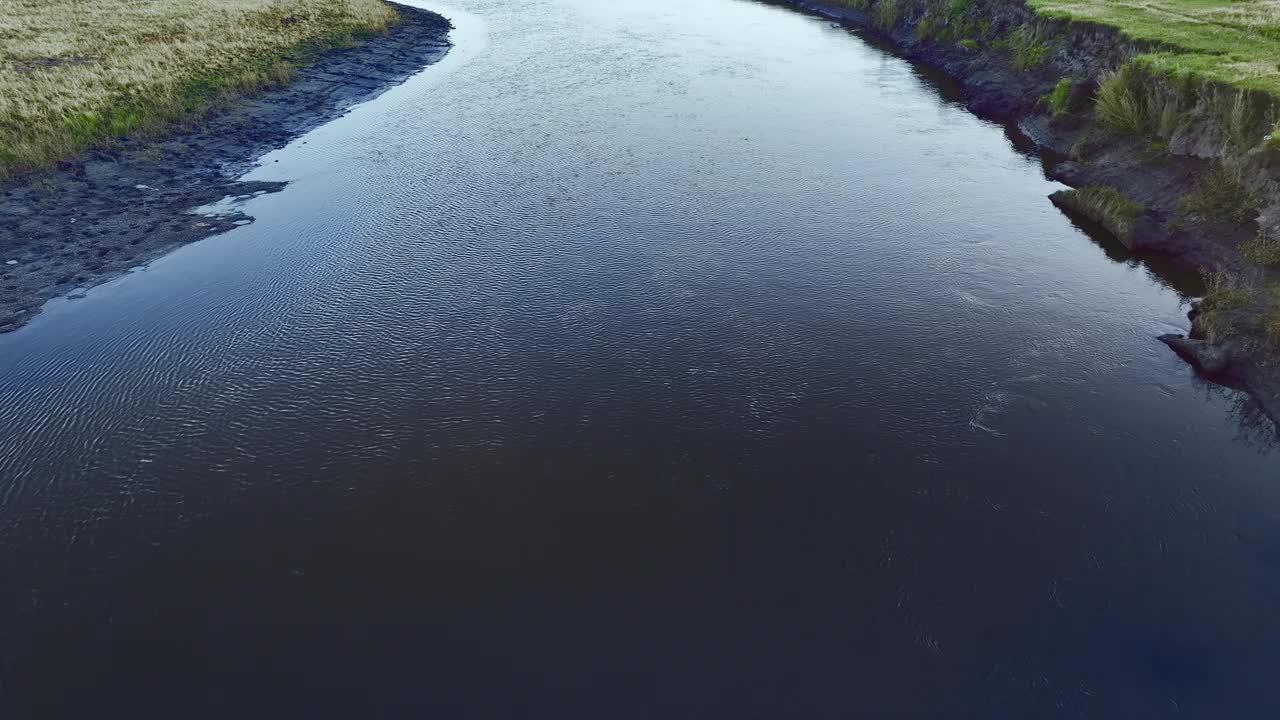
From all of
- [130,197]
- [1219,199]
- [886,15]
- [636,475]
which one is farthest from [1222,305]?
[886,15]

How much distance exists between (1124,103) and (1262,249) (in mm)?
10236

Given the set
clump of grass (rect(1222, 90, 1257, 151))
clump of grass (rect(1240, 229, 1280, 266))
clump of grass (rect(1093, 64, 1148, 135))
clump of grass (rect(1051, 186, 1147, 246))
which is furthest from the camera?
clump of grass (rect(1093, 64, 1148, 135))

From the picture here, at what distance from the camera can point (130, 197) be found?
25.9 metres

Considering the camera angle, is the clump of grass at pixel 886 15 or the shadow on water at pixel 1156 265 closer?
the shadow on water at pixel 1156 265

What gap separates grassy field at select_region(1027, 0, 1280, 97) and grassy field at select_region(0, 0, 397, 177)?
4062 centimetres

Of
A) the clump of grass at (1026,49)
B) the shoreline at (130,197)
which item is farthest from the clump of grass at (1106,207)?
the shoreline at (130,197)

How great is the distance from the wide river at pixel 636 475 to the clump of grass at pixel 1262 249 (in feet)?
5.57

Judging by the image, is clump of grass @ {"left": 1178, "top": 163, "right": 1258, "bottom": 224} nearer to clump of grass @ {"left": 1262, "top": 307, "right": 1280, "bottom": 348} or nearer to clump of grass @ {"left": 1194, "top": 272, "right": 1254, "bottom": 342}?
clump of grass @ {"left": 1194, "top": 272, "right": 1254, "bottom": 342}

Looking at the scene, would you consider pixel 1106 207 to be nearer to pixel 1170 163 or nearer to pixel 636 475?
pixel 1170 163

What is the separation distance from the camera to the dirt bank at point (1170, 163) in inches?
664

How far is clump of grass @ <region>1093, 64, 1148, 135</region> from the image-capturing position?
25688 mm

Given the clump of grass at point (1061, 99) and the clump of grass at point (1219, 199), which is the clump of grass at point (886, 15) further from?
the clump of grass at point (1219, 199)

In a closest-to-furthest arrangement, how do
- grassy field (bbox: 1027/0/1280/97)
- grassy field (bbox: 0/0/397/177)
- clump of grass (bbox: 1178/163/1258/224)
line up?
clump of grass (bbox: 1178/163/1258/224)
grassy field (bbox: 1027/0/1280/97)
grassy field (bbox: 0/0/397/177)

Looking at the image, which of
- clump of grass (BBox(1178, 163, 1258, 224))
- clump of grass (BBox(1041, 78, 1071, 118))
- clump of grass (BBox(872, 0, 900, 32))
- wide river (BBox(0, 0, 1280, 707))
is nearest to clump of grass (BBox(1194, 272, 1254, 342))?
wide river (BBox(0, 0, 1280, 707))
